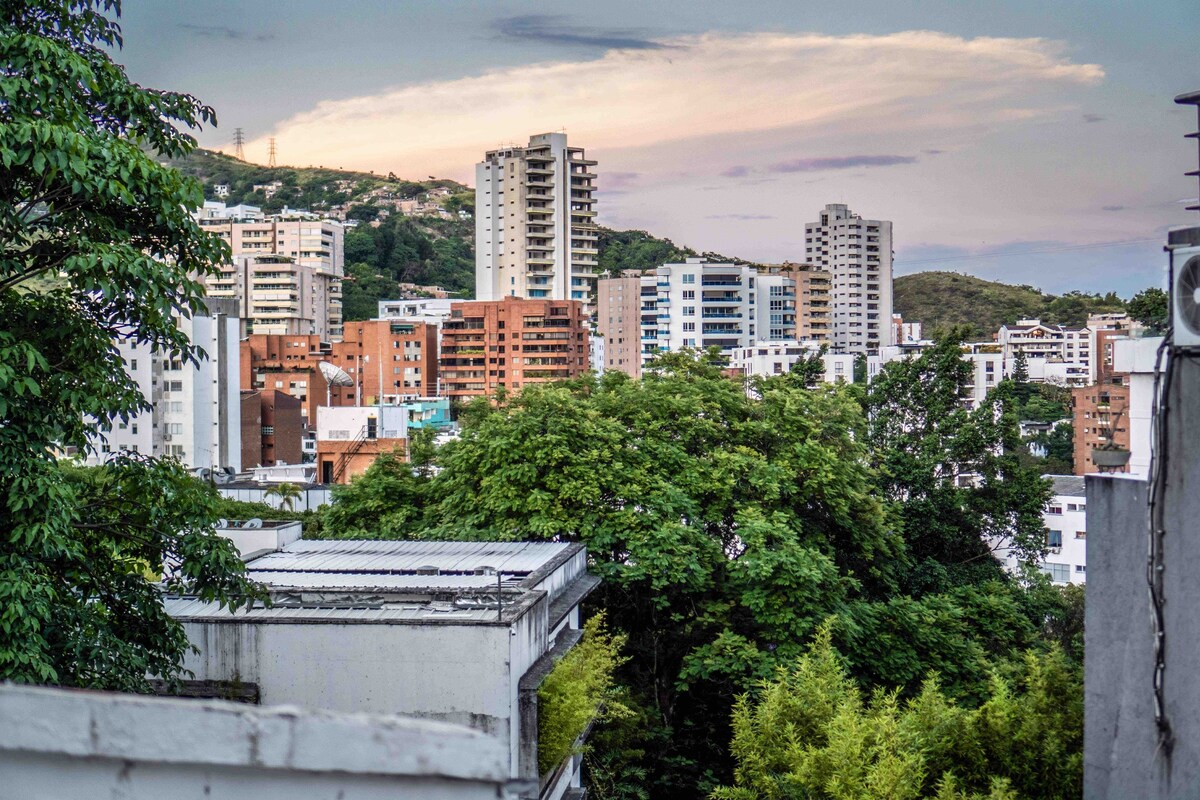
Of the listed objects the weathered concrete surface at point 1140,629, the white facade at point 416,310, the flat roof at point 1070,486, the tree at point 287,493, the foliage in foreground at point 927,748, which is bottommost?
the flat roof at point 1070,486

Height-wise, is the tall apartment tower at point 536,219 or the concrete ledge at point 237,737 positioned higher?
the tall apartment tower at point 536,219

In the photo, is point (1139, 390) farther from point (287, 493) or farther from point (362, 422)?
point (362, 422)

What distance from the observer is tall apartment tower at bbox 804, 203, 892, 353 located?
10550cm

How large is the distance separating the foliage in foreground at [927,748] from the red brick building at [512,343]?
5855cm

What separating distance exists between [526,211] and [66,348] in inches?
3005

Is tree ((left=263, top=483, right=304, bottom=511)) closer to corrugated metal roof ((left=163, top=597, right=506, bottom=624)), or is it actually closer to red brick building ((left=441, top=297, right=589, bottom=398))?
corrugated metal roof ((left=163, top=597, right=506, bottom=624))

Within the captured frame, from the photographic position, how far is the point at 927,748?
8.21 m

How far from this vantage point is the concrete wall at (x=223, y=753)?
6.45 feet

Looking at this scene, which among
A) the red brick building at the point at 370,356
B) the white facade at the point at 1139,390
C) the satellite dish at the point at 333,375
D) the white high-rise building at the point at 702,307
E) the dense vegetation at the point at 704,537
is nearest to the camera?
the white facade at the point at 1139,390

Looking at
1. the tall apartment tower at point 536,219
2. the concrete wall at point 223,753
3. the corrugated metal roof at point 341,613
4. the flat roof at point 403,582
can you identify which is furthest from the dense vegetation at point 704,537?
the tall apartment tower at point 536,219

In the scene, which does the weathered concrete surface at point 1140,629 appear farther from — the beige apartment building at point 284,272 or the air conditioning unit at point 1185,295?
the beige apartment building at point 284,272

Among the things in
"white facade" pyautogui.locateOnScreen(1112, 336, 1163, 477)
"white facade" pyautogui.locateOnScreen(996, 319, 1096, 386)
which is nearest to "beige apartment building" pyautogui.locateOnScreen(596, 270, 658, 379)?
"white facade" pyautogui.locateOnScreen(996, 319, 1096, 386)

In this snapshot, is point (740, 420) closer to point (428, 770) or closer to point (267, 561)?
point (267, 561)

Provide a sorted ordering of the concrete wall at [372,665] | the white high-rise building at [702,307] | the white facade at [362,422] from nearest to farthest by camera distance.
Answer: the concrete wall at [372,665] < the white facade at [362,422] < the white high-rise building at [702,307]
